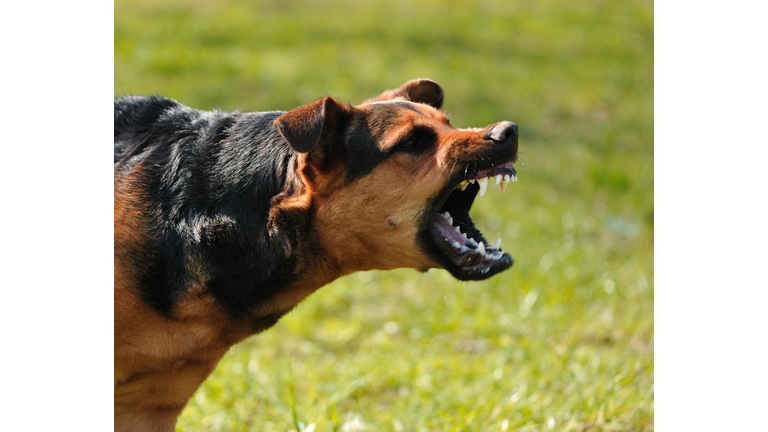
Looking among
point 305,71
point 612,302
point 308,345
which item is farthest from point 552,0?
point 308,345

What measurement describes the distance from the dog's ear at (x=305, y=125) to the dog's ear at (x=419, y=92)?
890 mm

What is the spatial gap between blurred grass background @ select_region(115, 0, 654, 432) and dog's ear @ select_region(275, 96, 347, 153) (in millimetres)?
1706

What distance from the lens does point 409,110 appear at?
333 cm

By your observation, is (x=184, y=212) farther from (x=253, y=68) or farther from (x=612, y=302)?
(x=253, y=68)

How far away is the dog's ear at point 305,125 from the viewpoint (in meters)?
2.86

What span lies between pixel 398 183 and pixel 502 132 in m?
0.57

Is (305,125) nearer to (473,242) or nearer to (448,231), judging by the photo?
(448,231)

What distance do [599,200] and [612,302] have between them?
3322 millimetres

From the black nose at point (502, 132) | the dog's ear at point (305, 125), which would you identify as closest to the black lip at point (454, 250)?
the black nose at point (502, 132)

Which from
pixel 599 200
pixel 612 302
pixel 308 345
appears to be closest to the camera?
pixel 308 345

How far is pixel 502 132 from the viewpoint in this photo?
3.09 metres

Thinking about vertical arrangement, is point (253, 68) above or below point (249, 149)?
below

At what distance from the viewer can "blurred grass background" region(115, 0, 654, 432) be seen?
4395mm

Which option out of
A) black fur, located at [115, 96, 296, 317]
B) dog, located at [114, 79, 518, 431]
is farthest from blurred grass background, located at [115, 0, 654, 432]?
black fur, located at [115, 96, 296, 317]
